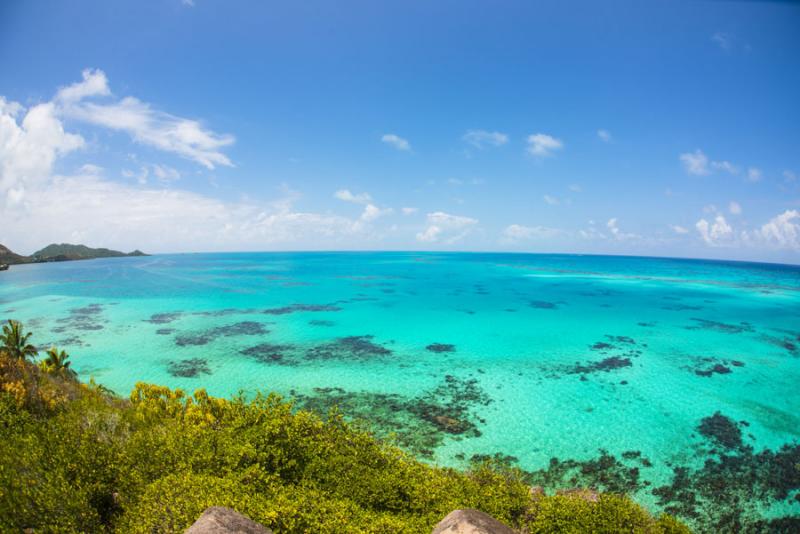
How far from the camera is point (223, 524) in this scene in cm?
618

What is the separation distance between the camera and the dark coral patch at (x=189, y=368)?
1131 inches

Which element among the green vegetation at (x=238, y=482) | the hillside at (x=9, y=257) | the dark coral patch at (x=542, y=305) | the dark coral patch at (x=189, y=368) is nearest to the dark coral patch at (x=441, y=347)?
the dark coral patch at (x=189, y=368)

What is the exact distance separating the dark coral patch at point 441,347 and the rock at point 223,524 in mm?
30072

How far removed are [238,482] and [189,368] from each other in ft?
83.5

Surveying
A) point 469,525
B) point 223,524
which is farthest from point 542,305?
point 223,524

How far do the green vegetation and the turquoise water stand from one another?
26.1 ft

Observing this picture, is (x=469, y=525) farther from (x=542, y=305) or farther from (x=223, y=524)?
(x=542, y=305)

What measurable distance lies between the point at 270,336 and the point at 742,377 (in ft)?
149

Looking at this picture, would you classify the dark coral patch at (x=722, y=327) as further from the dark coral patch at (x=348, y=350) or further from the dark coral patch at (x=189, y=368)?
the dark coral patch at (x=189, y=368)

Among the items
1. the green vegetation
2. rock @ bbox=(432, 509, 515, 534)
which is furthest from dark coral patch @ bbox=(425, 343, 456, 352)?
rock @ bbox=(432, 509, 515, 534)

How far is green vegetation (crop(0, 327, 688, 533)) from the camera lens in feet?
24.1

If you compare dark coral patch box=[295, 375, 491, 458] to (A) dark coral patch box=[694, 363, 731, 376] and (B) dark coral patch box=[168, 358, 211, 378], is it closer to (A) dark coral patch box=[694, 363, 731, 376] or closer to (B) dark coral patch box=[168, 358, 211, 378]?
(B) dark coral patch box=[168, 358, 211, 378]

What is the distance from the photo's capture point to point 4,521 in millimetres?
6535

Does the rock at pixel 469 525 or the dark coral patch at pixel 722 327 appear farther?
the dark coral patch at pixel 722 327
